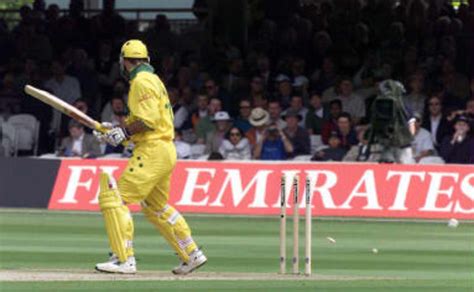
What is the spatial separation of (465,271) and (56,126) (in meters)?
13.0

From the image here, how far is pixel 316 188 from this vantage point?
21.8 metres

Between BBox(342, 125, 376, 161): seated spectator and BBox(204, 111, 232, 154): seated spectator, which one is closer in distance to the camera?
BBox(342, 125, 376, 161): seated spectator

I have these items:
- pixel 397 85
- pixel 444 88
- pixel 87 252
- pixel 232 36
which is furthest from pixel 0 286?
pixel 232 36

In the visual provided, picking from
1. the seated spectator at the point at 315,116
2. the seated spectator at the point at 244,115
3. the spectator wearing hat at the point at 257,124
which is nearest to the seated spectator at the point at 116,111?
the seated spectator at the point at 244,115

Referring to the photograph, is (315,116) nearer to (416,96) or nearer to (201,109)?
(416,96)

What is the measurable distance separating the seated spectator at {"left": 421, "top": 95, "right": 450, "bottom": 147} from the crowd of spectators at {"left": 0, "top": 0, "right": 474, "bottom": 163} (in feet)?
0.07

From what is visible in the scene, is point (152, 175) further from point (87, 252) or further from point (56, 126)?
point (56, 126)

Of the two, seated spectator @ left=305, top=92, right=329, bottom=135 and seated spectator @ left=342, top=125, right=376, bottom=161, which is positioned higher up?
seated spectator @ left=305, top=92, right=329, bottom=135

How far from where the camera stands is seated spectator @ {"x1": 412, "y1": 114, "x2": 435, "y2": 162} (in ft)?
77.7

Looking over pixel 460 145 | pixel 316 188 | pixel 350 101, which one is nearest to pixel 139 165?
pixel 316 188

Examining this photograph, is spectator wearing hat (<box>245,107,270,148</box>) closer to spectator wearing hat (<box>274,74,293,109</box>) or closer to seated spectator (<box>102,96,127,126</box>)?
spectator wearing hat (<box>274,74,293,109</box>)

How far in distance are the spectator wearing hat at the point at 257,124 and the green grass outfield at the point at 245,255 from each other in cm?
319

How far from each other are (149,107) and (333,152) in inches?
405

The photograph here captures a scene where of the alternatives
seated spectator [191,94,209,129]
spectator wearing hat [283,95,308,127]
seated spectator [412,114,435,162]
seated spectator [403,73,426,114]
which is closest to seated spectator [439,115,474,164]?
seated spectator [412,114,435,162]
